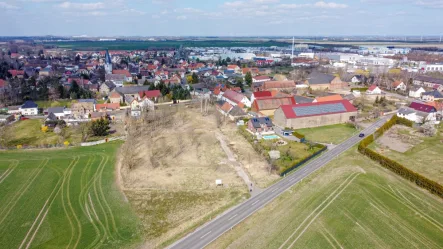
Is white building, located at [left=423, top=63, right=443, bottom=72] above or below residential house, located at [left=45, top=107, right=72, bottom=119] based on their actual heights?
above

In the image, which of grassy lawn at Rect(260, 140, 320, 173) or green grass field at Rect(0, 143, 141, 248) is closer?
green grass field at Rect(0, 143, 141, 248)

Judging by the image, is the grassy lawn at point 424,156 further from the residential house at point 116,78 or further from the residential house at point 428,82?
the residential house at point 116,78

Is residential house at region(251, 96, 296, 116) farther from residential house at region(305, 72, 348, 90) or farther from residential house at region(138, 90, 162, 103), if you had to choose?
residential house at region(305, 72, 348, 90)

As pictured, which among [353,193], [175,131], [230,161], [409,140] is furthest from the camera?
[175,131]

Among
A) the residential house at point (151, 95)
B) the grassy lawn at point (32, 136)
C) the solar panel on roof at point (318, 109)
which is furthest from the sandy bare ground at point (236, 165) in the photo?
the residential house at point (151, 95)

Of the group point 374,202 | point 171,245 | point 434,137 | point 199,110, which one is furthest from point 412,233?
point 199,110

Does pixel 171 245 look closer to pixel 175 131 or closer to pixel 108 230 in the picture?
pixel 108 230

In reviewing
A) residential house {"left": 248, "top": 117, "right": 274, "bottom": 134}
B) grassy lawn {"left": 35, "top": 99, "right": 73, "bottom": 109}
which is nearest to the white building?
residential house {"left": 248, "top": 117, "right": 274, "bottom": 134}
